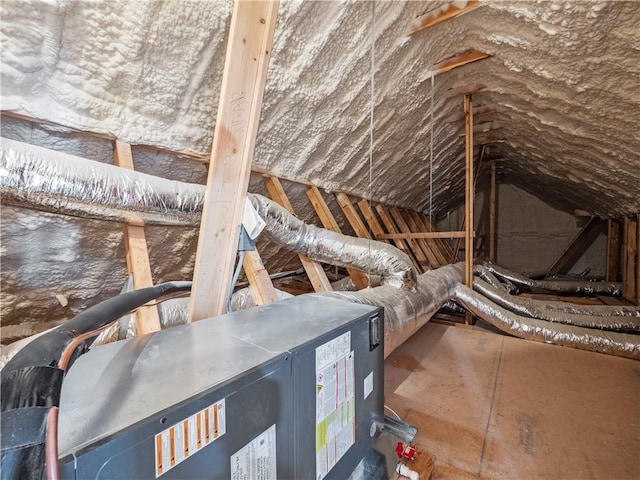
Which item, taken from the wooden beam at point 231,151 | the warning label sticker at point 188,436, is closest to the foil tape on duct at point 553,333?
the wooden beam at point 231,151

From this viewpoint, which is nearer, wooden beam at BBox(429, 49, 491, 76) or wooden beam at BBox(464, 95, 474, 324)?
wooden beam at BBox(429, 49, 491, 76)

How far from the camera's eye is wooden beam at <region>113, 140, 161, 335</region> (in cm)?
98

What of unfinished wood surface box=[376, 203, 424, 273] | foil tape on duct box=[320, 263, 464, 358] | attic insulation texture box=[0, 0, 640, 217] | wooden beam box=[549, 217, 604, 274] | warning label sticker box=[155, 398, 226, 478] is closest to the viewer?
warning label sticker box=[155, 398, 226, 478]

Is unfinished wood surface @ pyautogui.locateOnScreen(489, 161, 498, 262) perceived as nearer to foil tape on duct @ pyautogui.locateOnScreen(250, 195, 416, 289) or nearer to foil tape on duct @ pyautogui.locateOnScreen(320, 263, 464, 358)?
foil tape on duct @ pyautogui.locateOnScreen(320, 263, 464, 358)

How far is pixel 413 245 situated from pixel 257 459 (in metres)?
3.26

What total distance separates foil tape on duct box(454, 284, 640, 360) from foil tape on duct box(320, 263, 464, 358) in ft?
0.78

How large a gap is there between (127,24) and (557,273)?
599cm

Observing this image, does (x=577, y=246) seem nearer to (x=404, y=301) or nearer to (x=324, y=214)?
(x=324, y=214)

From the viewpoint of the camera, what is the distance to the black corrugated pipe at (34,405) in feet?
0.90

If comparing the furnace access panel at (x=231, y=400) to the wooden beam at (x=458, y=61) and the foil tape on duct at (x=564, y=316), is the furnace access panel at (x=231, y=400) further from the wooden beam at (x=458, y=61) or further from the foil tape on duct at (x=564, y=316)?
the foil tape on duct at (x=564, y=316)

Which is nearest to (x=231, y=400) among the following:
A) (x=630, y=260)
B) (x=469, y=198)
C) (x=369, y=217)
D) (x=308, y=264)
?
(x=308, y=264)

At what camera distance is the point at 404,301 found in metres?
1.46

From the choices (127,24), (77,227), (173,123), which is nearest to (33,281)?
(77,227)

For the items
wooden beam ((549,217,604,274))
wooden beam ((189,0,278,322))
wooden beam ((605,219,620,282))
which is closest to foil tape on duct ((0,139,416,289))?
wooden beam ((189,0,278,322))
